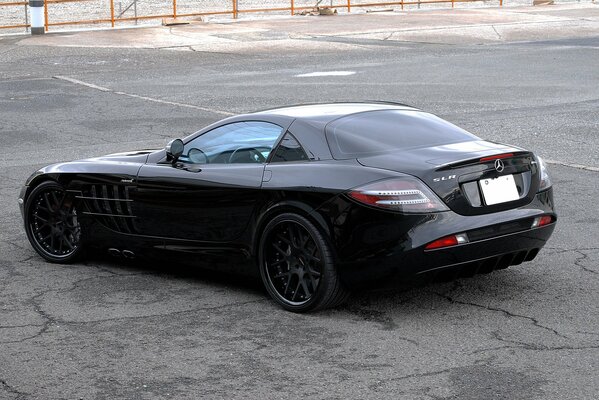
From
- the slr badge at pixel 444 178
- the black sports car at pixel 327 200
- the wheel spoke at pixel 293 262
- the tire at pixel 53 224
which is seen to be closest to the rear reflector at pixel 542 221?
the black sports car at pixel 327 200

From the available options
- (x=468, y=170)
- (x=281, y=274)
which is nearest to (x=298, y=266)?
(x=281, y=274)

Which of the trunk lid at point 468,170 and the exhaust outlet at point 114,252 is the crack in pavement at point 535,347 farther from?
the exhaust outlet at point 114,252

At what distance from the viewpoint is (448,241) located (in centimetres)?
666

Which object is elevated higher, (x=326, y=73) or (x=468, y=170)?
(x=468, y=170)

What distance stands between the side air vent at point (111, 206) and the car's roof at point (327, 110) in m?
1.21

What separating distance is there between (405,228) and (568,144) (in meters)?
7.65

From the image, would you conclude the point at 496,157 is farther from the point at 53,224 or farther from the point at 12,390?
the point at 53,224

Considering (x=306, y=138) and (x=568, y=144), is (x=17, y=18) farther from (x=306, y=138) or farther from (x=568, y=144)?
(x=306, y=138)

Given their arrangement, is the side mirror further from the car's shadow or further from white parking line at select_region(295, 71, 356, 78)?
white parking line at select_region(295, 71, 356, 78)

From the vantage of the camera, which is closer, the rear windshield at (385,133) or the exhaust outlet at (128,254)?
the rear windshield at (385,133)

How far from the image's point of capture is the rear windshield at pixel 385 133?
7152mm

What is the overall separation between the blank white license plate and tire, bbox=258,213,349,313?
3.34ft

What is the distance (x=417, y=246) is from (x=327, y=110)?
147 centimetres

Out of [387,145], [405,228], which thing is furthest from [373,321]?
[387,145]
